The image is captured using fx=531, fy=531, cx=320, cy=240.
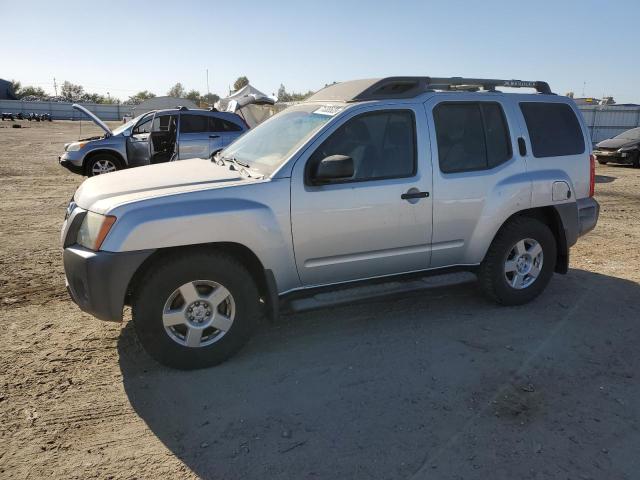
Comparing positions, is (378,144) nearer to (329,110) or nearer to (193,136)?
(329,110)

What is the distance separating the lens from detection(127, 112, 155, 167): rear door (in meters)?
11.9

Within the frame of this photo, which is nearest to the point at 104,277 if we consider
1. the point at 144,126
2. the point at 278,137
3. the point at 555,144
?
the point at 278,137

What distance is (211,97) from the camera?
7544 cm

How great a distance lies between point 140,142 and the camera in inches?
472

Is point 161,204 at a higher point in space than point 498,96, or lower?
lower

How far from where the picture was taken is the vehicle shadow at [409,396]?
2.82 m

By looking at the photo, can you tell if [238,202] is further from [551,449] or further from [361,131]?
[551,449]

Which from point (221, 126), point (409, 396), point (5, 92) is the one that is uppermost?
point (5, 92)

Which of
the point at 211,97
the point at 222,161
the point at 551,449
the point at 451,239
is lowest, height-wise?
the point at 551,449

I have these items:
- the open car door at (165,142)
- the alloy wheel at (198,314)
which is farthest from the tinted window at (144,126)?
the alloy wheel at (198,314)

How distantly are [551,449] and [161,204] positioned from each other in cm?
273

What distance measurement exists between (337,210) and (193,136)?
315 inches

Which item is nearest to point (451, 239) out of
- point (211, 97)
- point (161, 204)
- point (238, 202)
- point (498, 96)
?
point (498, 96)

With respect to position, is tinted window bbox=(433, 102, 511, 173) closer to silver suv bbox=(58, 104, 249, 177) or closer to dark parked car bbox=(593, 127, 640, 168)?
silver suv bbox=(58, 104, 249, 177)
